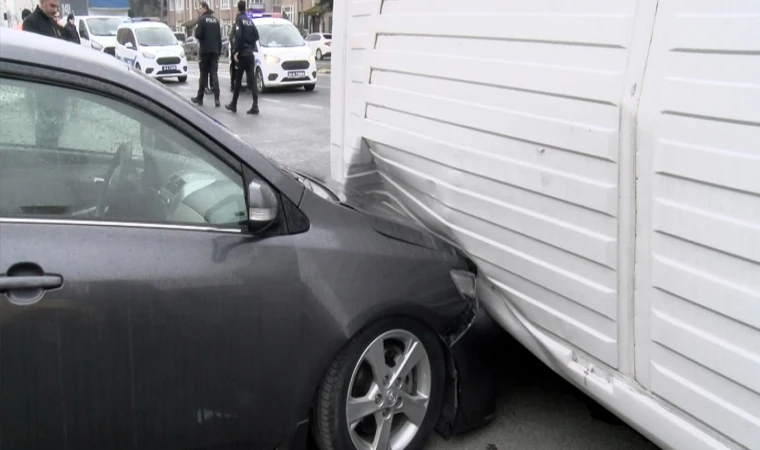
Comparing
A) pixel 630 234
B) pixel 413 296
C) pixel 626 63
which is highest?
pixel 626 63

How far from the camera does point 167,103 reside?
2.39 meters

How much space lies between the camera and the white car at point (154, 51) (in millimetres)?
21891

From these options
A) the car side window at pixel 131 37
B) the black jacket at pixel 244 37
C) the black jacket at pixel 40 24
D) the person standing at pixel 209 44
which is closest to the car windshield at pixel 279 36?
the person standing at pixel 209 44

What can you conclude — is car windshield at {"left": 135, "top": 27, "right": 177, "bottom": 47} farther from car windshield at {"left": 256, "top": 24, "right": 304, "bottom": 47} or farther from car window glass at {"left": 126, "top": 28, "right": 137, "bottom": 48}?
car windshield at {"left": 256, "top": 24, "right": 304, "bottom": 47}

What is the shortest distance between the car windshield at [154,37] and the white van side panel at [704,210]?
874 inches

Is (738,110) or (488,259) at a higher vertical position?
(738,110)

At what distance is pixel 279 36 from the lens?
1925cm

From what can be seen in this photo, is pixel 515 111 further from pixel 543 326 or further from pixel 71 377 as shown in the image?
pixel 71 377

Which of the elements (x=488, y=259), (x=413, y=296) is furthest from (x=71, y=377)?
(x=488, y=259)

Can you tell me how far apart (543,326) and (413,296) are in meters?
0.58

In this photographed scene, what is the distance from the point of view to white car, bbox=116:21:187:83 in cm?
2189

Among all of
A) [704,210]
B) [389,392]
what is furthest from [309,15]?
[704,210]

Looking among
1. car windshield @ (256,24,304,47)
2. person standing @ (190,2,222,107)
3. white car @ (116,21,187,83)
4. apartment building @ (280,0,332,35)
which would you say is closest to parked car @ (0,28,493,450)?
person standing @ (190,2,222,107)

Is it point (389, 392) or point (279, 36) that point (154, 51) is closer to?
point (279, 36)
